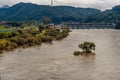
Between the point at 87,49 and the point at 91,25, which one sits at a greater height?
the point at 87,49

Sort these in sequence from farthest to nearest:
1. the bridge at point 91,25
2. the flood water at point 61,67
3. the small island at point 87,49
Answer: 1. the bridge at point 91,25
2. the small island at point 87,49
3. the flood water at point 61,67

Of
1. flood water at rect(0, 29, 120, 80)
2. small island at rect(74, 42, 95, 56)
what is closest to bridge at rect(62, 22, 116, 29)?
small island at rect(74, 42, 95, 56)

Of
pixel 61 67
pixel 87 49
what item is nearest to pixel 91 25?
pixel 87 49

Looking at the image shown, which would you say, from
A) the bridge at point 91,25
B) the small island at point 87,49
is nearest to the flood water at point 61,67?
the small island at point 87,49

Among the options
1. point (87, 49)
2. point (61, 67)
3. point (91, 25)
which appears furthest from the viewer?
point (91, 25)

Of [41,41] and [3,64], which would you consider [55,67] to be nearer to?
[3,64]

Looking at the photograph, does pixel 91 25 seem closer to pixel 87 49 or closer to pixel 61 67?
pixel 87 49

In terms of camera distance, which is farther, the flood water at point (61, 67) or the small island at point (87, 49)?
the small island at point (87, 49)

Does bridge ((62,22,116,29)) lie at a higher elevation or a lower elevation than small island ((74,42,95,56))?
lower

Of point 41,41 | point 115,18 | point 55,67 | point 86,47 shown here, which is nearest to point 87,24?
point 115,18

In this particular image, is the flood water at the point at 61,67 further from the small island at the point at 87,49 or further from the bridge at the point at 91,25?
the bridge at the point at 91,25

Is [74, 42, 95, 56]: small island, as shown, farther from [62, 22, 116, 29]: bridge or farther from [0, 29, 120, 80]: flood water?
[62, 22, 116, 29]: bridge
